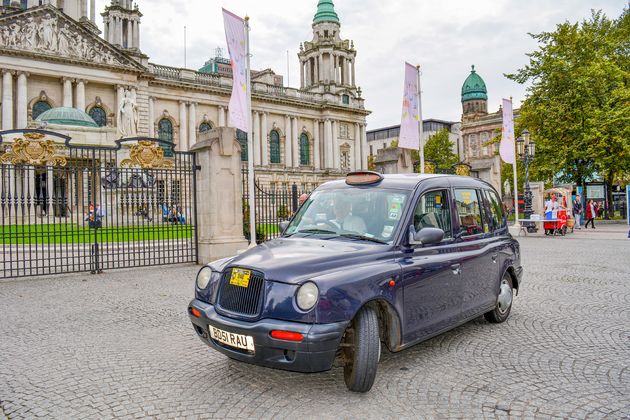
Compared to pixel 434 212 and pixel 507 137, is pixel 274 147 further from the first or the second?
pixel 434 212

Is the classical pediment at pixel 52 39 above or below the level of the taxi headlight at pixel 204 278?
above

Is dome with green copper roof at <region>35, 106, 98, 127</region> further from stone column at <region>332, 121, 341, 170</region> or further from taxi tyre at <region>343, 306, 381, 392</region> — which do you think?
stone column at <region>332, 121, 341, 170</region>

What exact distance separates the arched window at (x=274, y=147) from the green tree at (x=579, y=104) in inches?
1283

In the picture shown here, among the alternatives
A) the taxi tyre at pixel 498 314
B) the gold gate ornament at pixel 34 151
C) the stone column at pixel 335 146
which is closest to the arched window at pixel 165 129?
the stone column at pixel 335 146

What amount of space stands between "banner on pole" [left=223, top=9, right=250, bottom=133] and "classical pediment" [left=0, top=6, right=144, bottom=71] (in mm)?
34966

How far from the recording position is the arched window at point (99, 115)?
4441 cm

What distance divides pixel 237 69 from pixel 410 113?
8059 mm

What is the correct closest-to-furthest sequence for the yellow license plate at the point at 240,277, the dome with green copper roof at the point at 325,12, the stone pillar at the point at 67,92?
the yellow license plate at the point at 240,277 → the stone pillar at the point at 67,92 → the dome with green copper roof at the point at 325,12

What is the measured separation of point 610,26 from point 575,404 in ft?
139

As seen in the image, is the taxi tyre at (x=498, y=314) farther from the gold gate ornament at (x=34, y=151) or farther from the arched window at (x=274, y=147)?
the arched window at (x=274, y=147)

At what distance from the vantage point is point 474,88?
96375 millimetres

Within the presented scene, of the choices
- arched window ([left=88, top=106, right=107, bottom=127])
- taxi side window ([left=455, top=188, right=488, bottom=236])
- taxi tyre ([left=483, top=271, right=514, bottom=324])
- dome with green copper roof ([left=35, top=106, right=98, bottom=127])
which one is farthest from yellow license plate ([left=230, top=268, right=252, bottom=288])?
arched window ([left=88, top=106, right=107, bottom=127])

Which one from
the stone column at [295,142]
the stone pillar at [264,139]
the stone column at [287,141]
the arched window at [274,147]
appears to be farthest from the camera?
the stone column at [295,142]

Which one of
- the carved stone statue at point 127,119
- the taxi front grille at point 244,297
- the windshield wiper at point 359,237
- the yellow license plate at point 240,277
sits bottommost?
the taxi front grille at point 244,297
